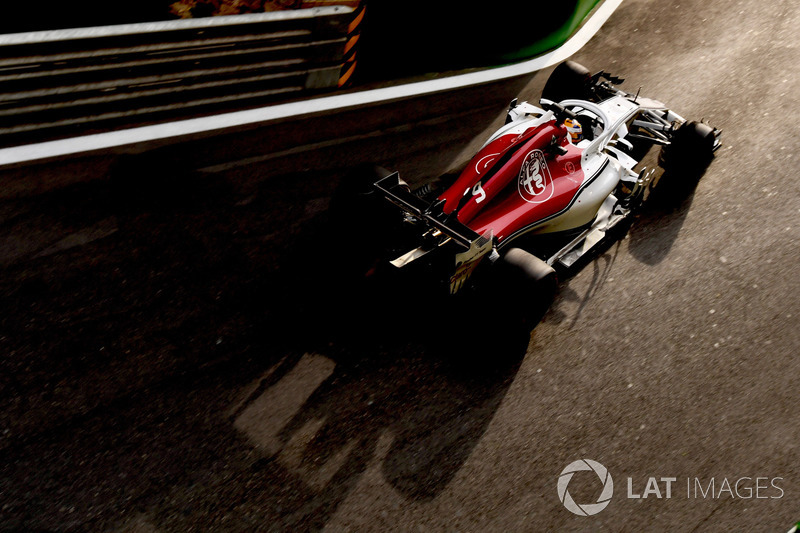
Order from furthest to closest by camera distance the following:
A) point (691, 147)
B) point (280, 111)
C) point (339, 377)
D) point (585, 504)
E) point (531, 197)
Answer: point (280, 111), point (691, 147), point (531, 197), point (339, 377), point (585, 504)

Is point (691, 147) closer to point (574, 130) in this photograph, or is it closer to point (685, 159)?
point (685, 159)

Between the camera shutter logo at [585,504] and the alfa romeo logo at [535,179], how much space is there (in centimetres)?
217

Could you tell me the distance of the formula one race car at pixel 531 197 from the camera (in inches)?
188

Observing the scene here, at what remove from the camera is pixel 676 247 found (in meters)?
6.52

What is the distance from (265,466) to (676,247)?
461 centimetres

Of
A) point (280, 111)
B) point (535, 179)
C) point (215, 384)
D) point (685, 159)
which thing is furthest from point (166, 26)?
point (685, 159)

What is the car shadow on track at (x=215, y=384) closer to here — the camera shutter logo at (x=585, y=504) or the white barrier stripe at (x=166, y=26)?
the camera shutter logo at (x=585, y=504)

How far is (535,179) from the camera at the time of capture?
218 inches

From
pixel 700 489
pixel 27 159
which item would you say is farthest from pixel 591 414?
pixel 27 159

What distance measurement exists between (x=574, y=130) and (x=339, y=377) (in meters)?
3.44

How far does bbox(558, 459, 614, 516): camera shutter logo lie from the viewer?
180 inches

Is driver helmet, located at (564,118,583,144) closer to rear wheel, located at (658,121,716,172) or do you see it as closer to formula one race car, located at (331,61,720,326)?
formula one race car, located at (331,61,720,326)

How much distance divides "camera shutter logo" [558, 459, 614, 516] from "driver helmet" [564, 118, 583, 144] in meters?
3.13

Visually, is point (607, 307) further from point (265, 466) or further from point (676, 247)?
point (265, 466)
